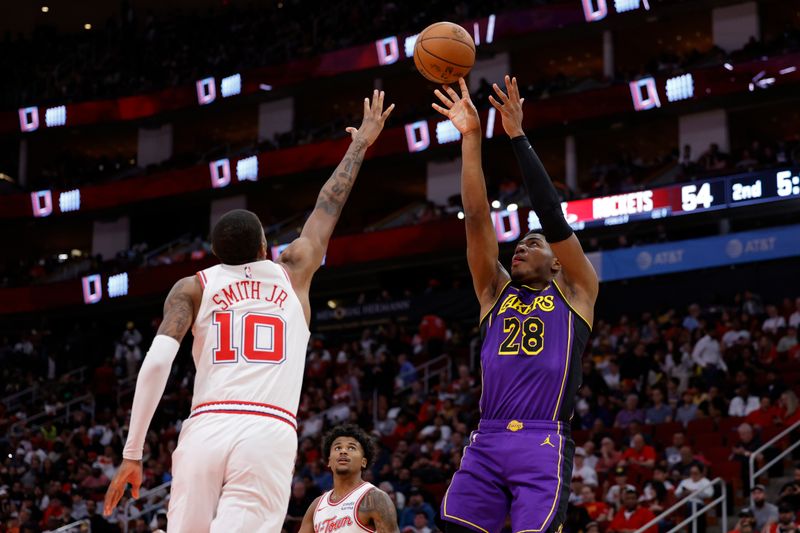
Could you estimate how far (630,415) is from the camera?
1738 centimetres

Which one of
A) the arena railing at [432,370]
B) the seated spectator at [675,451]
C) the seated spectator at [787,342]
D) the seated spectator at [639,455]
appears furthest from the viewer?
the arena railing at [432,370]

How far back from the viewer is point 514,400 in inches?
236

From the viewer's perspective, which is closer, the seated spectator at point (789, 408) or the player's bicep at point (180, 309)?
the player's bicep at point (180, 309)

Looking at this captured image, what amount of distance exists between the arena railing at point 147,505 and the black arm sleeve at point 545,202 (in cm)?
1241

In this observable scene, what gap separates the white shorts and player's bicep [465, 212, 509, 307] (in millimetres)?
1794

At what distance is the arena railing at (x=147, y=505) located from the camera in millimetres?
17903

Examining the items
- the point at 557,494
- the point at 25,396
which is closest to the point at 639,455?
the point at 557,494

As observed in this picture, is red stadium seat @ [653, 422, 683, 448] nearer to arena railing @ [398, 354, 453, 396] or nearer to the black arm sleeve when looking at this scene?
arena railing @ [398, 354, 453, 396]

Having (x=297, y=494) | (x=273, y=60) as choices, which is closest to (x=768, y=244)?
(x=297, y=494)

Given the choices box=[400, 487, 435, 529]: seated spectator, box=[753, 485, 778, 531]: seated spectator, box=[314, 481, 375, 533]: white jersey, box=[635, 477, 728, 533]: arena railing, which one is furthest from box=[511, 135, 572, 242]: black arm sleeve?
box=[400, 487, 435, 529]: seated spectator

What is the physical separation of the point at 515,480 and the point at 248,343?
153 centimetres

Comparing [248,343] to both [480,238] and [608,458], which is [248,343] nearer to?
[480,238]

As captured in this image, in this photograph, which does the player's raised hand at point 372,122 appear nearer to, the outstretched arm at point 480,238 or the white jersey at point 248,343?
the outstretched arm at point 480,238

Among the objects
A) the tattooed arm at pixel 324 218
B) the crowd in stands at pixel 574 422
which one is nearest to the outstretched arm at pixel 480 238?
the tattooed arm at pixel 324 218
